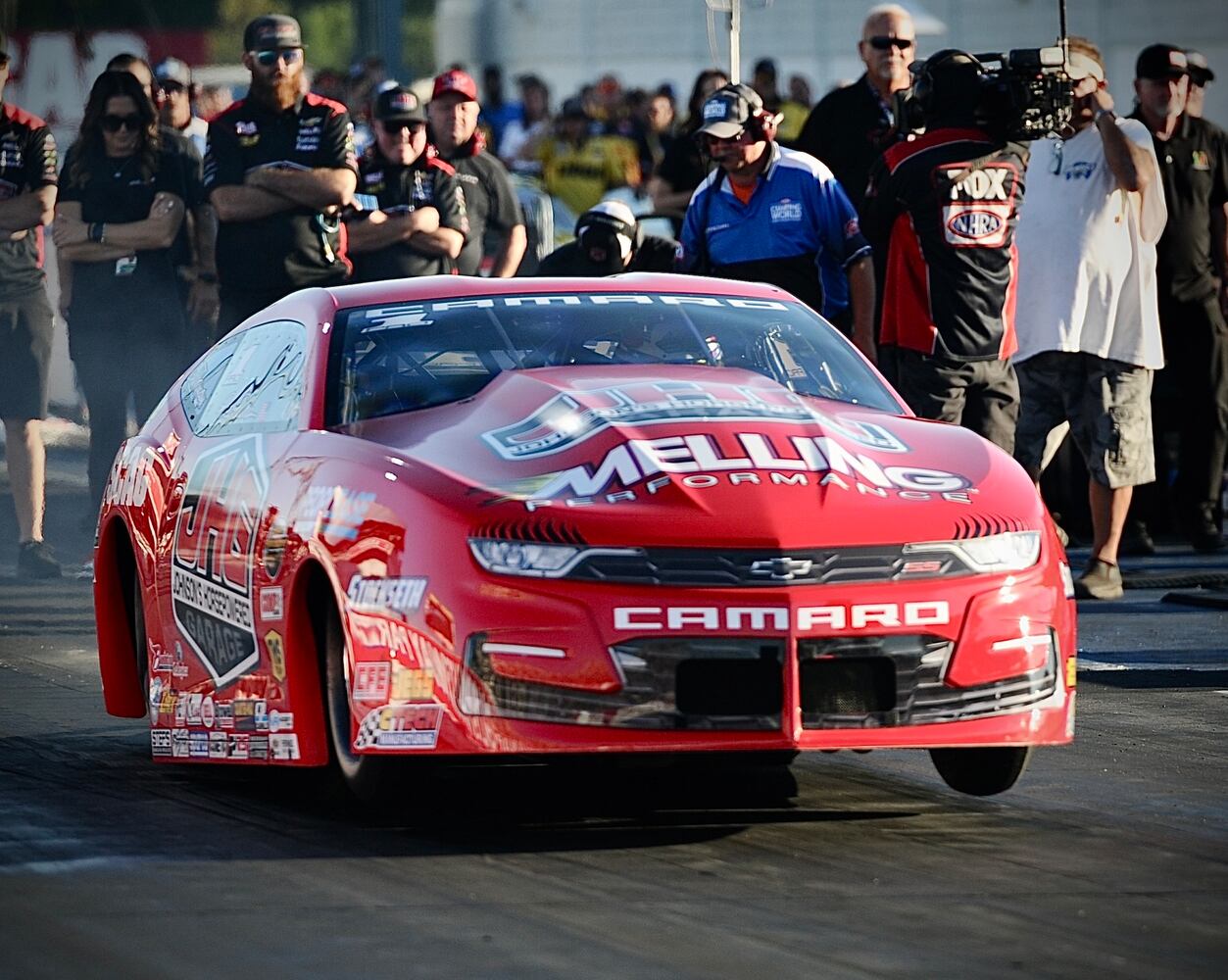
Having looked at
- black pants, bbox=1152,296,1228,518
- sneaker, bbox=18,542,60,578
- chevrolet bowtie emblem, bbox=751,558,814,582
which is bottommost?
sneaker, bbox=18,542,60,578

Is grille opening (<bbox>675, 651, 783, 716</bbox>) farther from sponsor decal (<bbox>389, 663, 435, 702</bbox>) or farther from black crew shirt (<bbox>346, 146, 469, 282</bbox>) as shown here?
black crew shirt (<bbox>346, 146, 469, 282</bbox>)

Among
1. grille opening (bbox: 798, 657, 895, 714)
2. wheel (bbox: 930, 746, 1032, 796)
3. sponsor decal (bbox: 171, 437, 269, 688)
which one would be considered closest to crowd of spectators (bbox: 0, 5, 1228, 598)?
wheel (bbox: 930, 746, 1032, 796)

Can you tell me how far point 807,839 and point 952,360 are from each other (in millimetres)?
4773

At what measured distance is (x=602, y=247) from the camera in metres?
11.7

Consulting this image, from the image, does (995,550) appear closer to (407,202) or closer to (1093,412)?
(1093,412)

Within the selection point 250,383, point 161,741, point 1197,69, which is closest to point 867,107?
point 1197,69

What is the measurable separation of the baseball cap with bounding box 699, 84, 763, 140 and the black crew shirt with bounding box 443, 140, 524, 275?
121 inches

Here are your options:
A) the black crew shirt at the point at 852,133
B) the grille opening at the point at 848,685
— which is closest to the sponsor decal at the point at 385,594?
the grille opening at the point at 848,685

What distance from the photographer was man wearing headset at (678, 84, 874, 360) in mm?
10984

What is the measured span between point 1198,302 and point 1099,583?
2.51 meters

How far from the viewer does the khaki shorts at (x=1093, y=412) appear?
1175cm

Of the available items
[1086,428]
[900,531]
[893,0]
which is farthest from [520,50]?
[900,531]

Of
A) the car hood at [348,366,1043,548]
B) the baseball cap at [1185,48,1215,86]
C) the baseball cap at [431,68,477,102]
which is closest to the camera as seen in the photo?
the car hood at [348,366,1043,548]

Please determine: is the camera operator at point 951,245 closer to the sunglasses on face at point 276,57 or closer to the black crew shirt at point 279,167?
the black crew shirt at point 279,167
